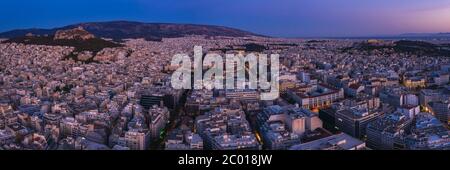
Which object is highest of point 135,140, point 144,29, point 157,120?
point 144,29

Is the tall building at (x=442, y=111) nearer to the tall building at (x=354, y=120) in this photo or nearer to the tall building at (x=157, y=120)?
the tall building at (x=354, y=120)

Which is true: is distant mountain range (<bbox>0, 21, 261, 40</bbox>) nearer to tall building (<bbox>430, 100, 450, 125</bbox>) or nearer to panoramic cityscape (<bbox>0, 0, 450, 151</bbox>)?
panoramic cityscape (<bbox>0, 0, 450, 151</bbox>)

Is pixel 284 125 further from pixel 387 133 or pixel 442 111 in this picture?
pixel 442 111

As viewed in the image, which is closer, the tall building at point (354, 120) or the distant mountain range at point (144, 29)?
the tall building at point (354, 120)

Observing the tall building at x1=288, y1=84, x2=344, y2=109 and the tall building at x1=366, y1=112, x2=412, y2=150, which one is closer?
the tall building at x1=366, y1=112, x2=412, y2=150

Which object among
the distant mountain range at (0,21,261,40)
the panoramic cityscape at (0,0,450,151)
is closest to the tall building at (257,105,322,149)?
the panoramic cityscape at (0,0,450,151)

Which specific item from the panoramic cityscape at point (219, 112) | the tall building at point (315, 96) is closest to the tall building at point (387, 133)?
the panoramic cityscape at point (219, 112)

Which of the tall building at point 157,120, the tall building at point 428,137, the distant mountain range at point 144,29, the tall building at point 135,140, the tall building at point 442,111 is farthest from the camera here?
the distant mountain range at point 144,29

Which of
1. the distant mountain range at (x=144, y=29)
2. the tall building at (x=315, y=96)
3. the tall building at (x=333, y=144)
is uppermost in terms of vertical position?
the distant mountain range at (x=144, y=29)

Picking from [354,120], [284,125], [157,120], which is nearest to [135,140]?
[157,120]

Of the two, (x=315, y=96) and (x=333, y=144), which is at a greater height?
(x=315, y=96)

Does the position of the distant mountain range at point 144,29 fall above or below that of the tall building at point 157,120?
above
